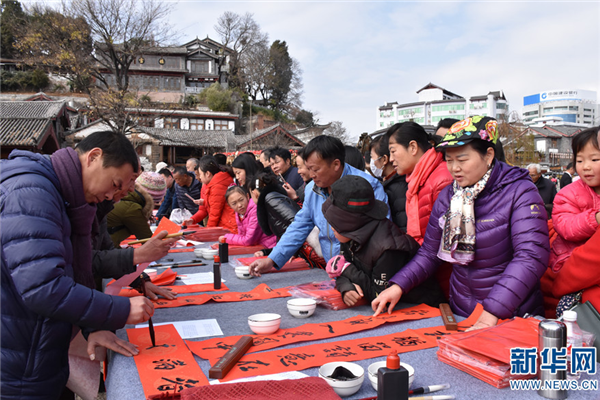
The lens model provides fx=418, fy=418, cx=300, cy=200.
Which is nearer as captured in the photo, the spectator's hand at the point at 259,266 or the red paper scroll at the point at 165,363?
the red paper scroll at the point at 165,363

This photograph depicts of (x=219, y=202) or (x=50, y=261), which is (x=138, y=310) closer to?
Answer: (x=50, y=261)

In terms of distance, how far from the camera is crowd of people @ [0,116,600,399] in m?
1.26

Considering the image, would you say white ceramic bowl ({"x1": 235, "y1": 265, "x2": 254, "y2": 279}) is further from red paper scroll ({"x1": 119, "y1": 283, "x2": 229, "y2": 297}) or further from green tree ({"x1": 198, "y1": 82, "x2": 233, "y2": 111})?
green tree ({"x1": 198, "y1": 82, "x2": 233, "y2": 111})

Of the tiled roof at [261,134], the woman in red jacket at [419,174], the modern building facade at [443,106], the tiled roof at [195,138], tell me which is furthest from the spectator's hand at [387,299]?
the modern building facade at [443,106]

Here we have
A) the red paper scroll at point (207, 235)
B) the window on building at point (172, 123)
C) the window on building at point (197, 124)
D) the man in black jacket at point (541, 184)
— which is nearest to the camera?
the red paper scroll at point (207, 235)

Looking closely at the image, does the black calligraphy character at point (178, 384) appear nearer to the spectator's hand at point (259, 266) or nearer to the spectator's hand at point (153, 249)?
the spectator's hand at point (153, 249)

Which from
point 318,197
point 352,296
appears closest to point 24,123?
point 318,197

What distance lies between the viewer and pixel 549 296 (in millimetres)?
1738

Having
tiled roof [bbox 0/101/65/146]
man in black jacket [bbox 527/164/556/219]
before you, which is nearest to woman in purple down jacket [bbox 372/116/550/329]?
man in black jacket [bbox 527/164/556/219]

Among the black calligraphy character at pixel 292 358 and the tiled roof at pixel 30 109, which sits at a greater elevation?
the tiled roof at pixel 30 109

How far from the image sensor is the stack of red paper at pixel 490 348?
3.86 feet

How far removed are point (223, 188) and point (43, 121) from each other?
16363mm

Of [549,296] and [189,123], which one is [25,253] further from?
[189,123]

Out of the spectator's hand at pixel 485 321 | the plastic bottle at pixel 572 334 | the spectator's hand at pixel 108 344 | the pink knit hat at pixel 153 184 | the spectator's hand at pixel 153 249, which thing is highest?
the pink knit hat at pixel 153 184
